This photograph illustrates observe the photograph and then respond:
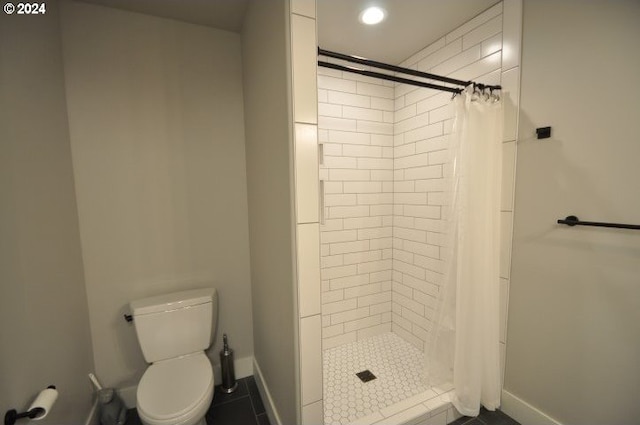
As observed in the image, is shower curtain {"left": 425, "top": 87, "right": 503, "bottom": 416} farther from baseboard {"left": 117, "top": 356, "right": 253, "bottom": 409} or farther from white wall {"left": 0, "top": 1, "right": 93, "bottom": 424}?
white wall {"left": 0, "top": 1, "right": 93, "bottom": 424}

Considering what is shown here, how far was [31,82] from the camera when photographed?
46.2 inches

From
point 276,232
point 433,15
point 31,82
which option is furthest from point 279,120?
point 433,15

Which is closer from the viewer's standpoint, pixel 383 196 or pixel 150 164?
pixel 150 164

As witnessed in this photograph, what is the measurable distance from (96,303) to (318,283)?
58.4 inches

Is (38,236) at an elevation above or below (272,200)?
below

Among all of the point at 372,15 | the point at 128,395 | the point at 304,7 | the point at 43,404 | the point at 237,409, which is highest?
the point at 372,15

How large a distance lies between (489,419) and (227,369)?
170 centimetres

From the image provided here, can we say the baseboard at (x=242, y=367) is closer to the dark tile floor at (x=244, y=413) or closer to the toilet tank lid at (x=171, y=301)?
the dark tile floor at (x=244, y=413)

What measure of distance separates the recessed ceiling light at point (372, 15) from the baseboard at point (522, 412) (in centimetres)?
245

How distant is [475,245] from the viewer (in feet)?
4.93

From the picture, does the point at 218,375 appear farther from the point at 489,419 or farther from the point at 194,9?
the point at 194,9

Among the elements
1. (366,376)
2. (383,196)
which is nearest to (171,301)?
(366,376)

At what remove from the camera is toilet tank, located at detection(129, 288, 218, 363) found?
61.1 inches

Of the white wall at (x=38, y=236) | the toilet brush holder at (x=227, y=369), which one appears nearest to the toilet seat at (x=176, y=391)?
the toilet brush holder at (x=227, y=369)
